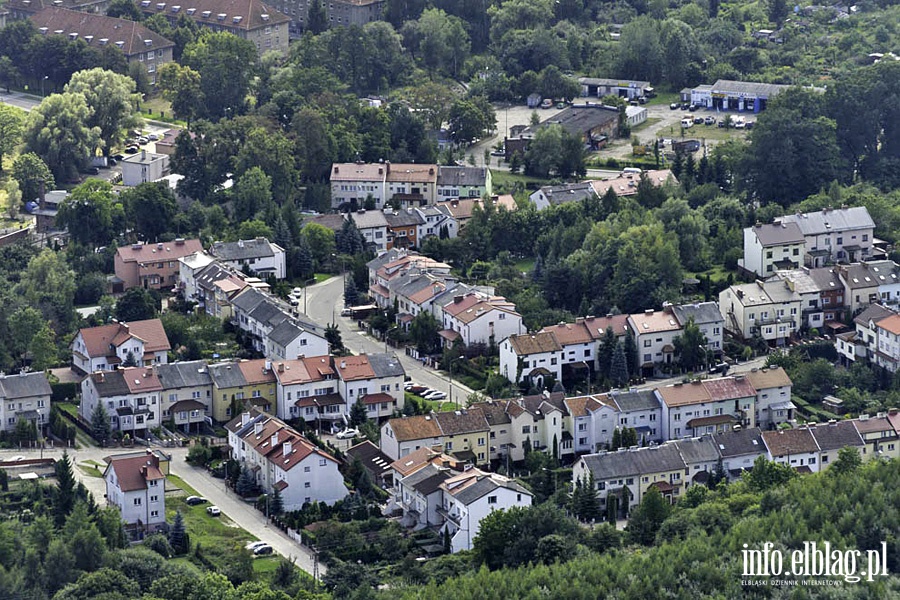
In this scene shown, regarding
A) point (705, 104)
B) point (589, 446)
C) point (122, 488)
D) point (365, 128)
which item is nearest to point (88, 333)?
point (122, 488)

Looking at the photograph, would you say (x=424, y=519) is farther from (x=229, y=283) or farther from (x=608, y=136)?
(x=608, y=136)

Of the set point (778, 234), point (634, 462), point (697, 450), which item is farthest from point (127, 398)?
point (778, 234)

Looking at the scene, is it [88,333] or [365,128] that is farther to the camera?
[365,128]

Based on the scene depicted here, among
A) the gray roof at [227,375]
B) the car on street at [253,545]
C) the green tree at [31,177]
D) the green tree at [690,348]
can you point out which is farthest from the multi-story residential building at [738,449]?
the green tree at [31,177]

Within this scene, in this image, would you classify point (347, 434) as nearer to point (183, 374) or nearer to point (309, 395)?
point (309, 395)

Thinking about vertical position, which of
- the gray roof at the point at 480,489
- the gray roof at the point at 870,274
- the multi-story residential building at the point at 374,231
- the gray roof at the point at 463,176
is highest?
the gray roof at the point at 870,274

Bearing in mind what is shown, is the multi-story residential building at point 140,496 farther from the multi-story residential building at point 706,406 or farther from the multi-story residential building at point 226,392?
the multi-story residential building at point 706,406

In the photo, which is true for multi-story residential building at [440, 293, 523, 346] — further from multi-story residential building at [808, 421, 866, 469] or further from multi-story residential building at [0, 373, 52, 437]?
multi-story residential building at [0, 373, 52, 437]
